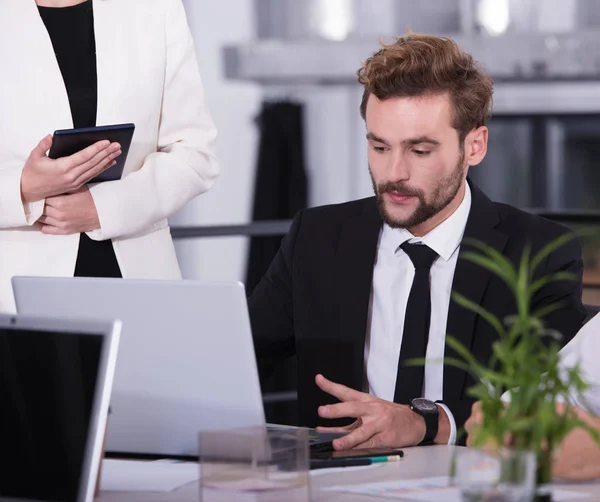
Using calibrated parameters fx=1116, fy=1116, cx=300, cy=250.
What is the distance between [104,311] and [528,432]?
2.22ft

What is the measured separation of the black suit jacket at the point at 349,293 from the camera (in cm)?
201

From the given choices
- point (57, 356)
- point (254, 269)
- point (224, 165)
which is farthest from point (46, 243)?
point (224, 165)

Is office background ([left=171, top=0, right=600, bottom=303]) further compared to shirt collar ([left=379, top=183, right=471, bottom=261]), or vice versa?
office background ([left=171, top=0, right=600, bottom=303])

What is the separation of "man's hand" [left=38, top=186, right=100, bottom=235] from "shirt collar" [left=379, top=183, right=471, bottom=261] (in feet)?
1.88

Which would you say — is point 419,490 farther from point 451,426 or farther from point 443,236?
point 443,236

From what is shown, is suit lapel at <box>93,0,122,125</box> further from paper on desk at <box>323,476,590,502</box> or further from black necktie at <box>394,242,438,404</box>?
paper on desk at <box>323,476,590,502</box>

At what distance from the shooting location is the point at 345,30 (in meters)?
6.33

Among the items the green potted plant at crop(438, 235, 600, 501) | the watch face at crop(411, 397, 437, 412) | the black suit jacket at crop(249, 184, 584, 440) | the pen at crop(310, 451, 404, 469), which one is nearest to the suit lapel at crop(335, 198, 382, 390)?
the black suit jacket at crop(249, 184, 584, 440)

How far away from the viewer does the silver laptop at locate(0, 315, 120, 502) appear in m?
1.25

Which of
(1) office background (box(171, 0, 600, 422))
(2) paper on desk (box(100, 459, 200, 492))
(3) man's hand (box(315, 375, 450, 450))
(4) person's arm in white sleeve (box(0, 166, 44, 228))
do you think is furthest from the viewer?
(1) office background (box(171, 0, 600, 422))

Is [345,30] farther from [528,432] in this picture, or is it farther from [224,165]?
[528,432]

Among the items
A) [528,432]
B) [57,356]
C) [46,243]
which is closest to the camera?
[528,432]

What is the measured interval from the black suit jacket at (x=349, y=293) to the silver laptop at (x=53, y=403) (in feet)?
2.74

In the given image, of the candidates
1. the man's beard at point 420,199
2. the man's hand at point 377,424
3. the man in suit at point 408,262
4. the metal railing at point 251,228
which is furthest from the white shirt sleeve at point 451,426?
the metal railing at point 251,228
